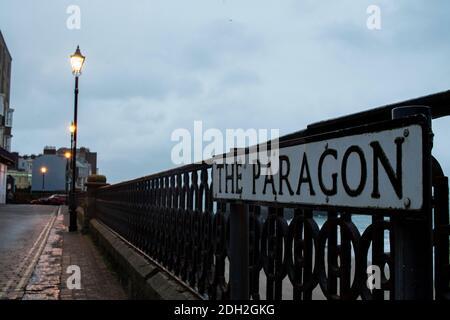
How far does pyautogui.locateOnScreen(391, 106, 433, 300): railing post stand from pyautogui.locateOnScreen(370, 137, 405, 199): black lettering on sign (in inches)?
3.5

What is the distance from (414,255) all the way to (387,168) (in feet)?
0.91

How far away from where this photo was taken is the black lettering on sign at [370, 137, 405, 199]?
1.46m

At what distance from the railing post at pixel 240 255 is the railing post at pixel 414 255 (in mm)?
1711

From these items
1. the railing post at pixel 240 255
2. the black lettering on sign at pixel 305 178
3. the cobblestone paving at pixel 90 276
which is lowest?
the cobblestone paving at pixel 90 276

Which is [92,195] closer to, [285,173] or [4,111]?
[285,173]

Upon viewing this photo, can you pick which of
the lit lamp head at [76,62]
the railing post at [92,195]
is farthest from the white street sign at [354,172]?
the lit lamp head at [76,62]

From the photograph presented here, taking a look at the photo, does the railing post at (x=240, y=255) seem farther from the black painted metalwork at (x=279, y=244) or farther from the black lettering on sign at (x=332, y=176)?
the black lettering on sign at (x=332, y=176)

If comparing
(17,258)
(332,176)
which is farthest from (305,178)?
(17,258)

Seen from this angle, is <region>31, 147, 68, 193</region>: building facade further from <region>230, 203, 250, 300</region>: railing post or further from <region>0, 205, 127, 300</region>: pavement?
<region>230, 203, 250, 300</region>: railing post

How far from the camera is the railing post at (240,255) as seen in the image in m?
3.21

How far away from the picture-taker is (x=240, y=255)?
322cm

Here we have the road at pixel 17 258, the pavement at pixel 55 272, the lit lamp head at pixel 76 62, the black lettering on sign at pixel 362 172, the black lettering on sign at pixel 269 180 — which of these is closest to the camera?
the black lettering on sign at pixel 362 172
